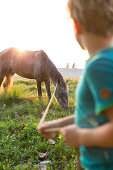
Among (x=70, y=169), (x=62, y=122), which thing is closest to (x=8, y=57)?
(x=70, y=169)

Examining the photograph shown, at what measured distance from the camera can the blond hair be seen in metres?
0.94

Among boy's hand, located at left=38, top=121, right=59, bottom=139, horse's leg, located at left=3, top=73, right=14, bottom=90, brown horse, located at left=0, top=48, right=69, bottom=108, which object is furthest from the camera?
horse's leg, located at left=3, top=73, right=14, bottom=90

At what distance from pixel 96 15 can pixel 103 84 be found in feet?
1.01

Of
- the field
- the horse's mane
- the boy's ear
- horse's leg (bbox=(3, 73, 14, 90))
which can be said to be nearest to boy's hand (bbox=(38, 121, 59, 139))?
the boy's ear

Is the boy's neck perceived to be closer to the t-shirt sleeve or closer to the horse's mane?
the t-shirt sleeve

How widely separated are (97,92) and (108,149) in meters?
0.31

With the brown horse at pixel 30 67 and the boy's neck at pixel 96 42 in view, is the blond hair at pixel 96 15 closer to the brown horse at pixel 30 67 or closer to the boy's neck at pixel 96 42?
the boy's neck at pixel 96 42

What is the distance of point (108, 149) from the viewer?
1.02m

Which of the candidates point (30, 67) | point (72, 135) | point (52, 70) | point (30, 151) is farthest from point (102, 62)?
point (30, 67)

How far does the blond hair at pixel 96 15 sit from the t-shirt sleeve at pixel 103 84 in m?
0.16

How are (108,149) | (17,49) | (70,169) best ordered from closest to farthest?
(108,149) → (70,169) → (17,49)

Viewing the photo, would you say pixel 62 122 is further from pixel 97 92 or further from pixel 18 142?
pixel 18 142

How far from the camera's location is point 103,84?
0.90 meters

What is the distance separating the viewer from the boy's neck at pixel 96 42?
39.6 inches
